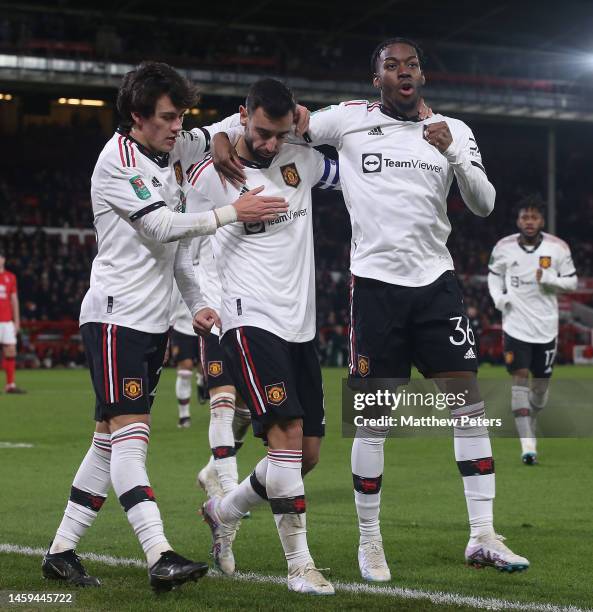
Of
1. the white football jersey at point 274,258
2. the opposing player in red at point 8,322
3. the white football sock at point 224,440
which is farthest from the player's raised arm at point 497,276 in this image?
the opposing player in red at point 8,322

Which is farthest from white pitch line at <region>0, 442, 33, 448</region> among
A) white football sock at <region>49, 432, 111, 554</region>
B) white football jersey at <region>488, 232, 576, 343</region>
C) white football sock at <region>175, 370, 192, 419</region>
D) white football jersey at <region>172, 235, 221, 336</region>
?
white football sock at <region>49, 432, 111, 554</region>

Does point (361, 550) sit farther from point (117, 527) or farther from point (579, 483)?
point (579, 483)

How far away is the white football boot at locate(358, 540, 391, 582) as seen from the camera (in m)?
5.14

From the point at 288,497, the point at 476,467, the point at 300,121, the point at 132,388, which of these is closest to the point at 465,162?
the point at 300,121

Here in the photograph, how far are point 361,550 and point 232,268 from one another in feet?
4.72

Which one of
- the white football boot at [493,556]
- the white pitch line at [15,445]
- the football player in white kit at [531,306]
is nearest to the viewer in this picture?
the white football boot at [493,556]

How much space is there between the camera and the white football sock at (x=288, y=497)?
486 centimetres

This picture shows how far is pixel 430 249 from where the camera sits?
18.0 ft

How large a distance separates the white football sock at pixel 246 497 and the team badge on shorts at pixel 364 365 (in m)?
0.64

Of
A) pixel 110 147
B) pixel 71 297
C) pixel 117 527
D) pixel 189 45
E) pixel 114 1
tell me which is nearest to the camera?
pixel 110 147

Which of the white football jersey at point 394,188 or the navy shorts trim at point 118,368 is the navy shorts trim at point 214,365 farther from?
the navy shorts trim at point 118,368

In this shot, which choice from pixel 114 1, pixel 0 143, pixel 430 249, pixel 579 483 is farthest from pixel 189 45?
pixel 430 249

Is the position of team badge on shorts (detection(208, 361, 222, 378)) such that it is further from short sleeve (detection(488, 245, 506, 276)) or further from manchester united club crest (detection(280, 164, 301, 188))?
short sleeve (detection(488, 245, 506, 276))

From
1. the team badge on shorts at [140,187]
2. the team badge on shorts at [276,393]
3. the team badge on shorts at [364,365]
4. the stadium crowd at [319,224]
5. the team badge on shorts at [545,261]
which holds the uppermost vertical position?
the stadium crowd at [319,224]
